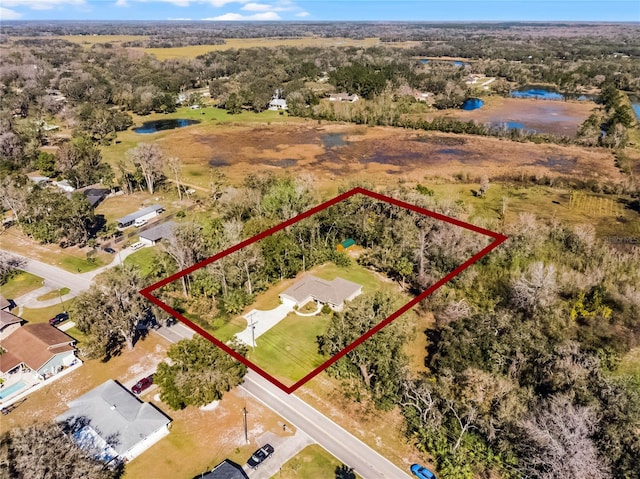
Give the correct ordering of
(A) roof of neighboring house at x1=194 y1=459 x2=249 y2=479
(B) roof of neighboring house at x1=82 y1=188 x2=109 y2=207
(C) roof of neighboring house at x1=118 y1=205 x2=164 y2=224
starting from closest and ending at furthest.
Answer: (A) roof of neighboring house at x1=194 y1=459 x2=249 y2=479 < (C) roof of neighboring house at x1=118 y1=205 x2=164 y2=224 < (B) roof of neighboring house at x1=82 y1=188 x2=109 y2=207

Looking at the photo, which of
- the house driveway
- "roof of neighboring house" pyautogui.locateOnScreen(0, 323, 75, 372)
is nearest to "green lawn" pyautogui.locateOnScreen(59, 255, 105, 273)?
"roof of neighboring house" pyautogui.locateOnScreen(0, 323, 75, 372)

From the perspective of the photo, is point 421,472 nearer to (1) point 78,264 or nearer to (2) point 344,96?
(1) point 78,264

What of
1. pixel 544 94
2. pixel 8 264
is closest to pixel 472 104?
pixel 544 94

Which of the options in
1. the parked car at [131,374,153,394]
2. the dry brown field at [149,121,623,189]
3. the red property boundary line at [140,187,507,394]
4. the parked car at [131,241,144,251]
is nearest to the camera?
the red property boundary line at [140,187,507,394]

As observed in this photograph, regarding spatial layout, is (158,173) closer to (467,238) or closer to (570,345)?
(467,238)

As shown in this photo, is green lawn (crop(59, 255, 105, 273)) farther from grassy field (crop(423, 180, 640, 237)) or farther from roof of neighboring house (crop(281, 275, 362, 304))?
grassy field (crop(423, 180, 640, 237))

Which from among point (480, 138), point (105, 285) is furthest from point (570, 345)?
point (480, 138)

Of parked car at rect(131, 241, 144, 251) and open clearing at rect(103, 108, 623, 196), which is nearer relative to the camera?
parked car at rect(131, 241, 144, 251)
